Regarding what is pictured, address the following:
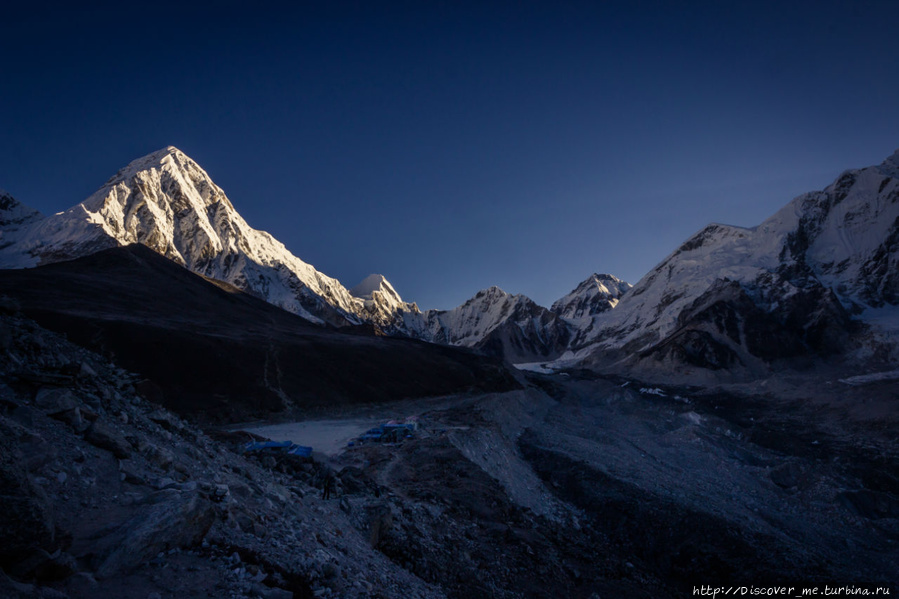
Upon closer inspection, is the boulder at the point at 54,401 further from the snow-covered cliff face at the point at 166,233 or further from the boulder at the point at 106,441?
the snow-covered cliff face at the point at 166,233

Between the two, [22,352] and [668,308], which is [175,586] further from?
[668,308]

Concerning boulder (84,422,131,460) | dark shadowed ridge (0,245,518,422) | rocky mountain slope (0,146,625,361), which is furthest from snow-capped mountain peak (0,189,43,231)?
boulder (84,422,131,460)

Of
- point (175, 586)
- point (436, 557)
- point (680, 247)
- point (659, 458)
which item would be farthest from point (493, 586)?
point (680, 247)

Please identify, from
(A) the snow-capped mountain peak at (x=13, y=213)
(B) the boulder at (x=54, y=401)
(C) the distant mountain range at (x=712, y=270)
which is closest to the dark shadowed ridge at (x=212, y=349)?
(B) the boulder at (x=54, y=401)

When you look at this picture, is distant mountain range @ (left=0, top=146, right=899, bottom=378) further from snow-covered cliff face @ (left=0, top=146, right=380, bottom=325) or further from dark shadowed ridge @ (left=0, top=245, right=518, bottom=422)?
dark shadowed ridge @ (left=0, top=245, right=518, bottom=422)

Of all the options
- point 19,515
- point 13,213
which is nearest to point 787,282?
point 19,515

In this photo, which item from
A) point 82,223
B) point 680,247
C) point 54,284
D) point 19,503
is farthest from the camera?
point 680,247
